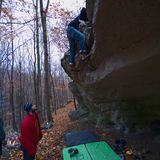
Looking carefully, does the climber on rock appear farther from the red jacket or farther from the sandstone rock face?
the red jacket

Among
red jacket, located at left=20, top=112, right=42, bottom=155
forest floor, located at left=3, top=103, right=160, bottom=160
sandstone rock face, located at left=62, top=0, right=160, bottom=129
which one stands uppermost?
sandstone rock face, located at left=62, top=0, right=160, bottom=129

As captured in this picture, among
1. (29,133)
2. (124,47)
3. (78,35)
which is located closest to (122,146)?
Answer: (29,133)

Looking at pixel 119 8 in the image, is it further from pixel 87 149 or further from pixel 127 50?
pixel 87 149

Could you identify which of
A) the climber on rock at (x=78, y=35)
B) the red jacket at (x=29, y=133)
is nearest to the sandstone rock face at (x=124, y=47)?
the climber on rock at (x=78, y=35)

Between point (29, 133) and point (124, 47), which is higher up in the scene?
point (124, 47)

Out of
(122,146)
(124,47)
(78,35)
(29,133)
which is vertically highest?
(78,35)

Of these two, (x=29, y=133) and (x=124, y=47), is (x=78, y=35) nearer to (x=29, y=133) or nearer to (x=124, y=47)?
(x=124, y=47)

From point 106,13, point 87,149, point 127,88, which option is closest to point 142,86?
point 127,88

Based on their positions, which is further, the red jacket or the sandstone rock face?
the red jacket

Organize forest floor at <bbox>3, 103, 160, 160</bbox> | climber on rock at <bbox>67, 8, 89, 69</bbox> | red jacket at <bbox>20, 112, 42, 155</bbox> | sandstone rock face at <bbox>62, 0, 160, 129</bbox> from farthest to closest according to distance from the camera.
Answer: forest floor at <bbox>3, 103, 160, 160</bbox> → red jacket at <bbox>20, 112, 42, 155</bbox> → climber on rock at <bbox>67, 8, 89, 69</bbox> → sandstone rock face at <bbox>62, 0, 160, 129</bbox>

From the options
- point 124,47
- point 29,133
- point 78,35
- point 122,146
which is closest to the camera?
point 124,47

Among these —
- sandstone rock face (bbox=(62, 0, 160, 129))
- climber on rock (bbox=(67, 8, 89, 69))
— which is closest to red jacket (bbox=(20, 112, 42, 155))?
sandstone rock face (bbox=(62, 0, 160, 129))

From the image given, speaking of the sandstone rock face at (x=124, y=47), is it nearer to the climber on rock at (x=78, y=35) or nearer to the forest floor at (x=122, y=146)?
the climber on rock at (x=78, y=35)

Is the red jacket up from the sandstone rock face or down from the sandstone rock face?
down
